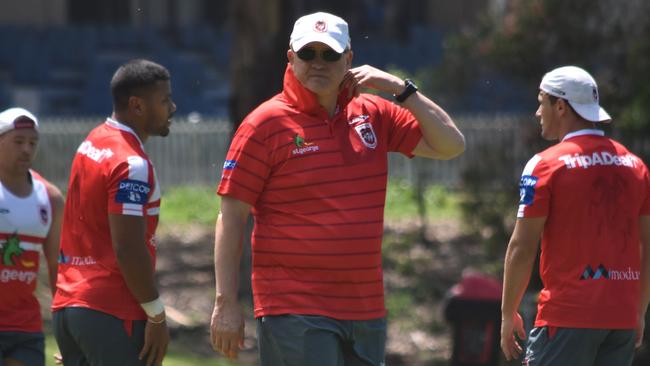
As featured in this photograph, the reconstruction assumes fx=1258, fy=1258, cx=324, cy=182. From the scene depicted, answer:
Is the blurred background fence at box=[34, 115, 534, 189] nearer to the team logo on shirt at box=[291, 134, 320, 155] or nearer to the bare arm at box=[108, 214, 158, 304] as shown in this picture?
the bare arm at box=[108, 214, 158, 304]

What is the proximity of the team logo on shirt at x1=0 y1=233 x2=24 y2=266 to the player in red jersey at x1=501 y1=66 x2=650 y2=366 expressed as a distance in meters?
2.30

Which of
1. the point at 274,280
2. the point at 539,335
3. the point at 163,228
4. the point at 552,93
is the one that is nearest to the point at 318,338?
the point at 274,280

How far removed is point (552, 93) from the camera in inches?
210

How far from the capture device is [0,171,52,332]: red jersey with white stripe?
590 cm

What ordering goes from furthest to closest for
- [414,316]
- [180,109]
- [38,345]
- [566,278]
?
1. [180,109]
2. [414,316]
3. [38,345]
4. [566,278]

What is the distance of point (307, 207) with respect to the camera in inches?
190

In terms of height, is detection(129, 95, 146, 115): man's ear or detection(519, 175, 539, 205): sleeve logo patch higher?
detection(129, 95, 146, 115): man's ear

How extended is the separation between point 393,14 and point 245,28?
711 inches

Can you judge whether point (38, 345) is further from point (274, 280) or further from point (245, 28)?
point (245, 28)

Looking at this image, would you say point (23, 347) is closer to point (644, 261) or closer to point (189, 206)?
point (644, 261)

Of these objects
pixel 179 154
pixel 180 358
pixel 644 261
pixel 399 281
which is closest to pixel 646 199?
pixel 644 261

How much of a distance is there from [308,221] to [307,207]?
0.05 metres

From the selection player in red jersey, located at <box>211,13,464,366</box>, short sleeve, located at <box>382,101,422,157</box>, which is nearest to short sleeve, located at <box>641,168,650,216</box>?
short sleeve, located at <box>382,101,422,157</box>

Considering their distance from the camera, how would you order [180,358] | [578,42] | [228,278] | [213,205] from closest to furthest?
1. [228,278]
2. [180,358]
3. [578,42]
4. [213,205]
